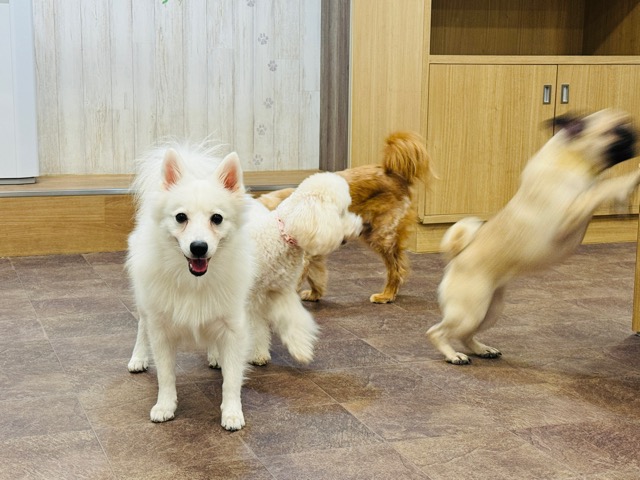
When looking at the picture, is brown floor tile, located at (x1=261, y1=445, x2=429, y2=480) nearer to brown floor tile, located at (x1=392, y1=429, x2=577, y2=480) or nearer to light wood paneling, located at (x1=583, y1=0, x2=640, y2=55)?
brown floor tile, located at (x1=392, y1=429, x2=577, y2=480)

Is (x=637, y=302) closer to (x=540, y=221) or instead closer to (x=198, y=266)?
(x=540, y=221)

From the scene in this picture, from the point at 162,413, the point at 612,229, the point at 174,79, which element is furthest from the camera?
the point at 174,79

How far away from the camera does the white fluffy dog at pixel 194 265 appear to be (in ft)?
7.20

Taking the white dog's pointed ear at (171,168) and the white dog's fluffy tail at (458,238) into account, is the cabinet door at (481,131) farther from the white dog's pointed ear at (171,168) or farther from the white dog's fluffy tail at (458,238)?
the white dog's pointed ear at (171,168)

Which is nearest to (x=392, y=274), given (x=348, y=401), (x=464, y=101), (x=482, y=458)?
(x=348, y=401)

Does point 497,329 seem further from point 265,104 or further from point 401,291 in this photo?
point 265,104

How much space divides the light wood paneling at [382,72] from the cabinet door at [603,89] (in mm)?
867

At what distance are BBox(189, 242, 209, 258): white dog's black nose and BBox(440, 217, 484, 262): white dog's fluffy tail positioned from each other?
0.99 metres

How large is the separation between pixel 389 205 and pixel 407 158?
0.22m

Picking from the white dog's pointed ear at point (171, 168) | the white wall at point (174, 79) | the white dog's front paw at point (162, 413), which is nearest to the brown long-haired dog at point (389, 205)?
the white dog's front paw at point (162, 413)

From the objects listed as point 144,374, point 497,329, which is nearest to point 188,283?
point 144,374

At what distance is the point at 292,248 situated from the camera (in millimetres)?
2867

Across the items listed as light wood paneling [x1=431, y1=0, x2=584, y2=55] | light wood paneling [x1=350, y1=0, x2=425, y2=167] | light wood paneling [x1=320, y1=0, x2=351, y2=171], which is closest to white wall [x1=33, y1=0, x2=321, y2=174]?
light wood paneling [x1=320, y1=0, x2=351, y2=171]

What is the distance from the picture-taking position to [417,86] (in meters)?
4.64
